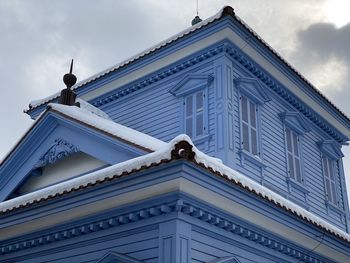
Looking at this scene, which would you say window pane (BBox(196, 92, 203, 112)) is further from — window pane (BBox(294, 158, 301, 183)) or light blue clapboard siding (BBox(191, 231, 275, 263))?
light blue clapboard siding (BBox(191, 231, 275, 263))

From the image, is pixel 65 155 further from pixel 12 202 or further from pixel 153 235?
pixel 153 235

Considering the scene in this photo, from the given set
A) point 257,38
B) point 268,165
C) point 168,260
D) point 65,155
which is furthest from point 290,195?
point 168,260

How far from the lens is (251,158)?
11.2m

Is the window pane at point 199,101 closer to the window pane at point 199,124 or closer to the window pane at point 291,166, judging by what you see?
the window pane at point 199,124

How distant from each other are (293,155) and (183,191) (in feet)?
26.0

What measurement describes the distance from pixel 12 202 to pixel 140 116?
5509mm

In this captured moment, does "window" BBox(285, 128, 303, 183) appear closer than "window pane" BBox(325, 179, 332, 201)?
Yes

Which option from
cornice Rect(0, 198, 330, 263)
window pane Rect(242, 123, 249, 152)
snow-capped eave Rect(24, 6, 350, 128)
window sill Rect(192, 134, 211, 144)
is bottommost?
cornice Rect(0, 198, 330, 263)

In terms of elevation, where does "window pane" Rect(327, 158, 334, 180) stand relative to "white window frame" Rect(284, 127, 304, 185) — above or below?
above

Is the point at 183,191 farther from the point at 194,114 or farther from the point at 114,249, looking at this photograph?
the point at 194,114

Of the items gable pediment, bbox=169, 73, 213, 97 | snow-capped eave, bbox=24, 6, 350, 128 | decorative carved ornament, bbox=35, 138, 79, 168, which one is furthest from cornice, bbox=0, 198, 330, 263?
snow-capped eave, bbox=24, 6, 350, 128

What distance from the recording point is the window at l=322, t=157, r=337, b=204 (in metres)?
15.2

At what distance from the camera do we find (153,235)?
6.70 metres

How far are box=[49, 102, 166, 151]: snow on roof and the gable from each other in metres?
0.11
